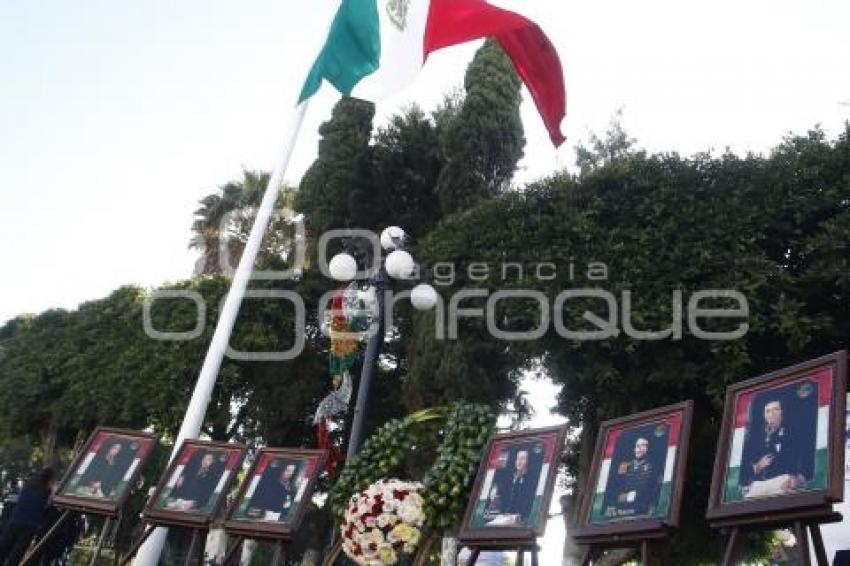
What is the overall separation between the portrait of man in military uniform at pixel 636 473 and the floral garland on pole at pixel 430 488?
1.49 meters

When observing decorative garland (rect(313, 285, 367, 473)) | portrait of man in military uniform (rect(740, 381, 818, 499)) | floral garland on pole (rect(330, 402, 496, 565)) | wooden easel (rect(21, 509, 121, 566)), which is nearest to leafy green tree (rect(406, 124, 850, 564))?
decorative garland (rect(313, 285, 367, 473))

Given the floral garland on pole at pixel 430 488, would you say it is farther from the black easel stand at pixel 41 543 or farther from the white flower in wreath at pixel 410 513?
the black easel stand at pixel 41 543

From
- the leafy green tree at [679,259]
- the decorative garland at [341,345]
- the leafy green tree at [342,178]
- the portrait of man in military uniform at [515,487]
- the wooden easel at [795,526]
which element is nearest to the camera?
the wooden easel at [795,526]

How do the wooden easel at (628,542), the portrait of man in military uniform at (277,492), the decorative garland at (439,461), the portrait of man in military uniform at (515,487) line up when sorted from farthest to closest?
the portrait of man in military uniform at (277,492)
the decorative garland at (439,461)
the portrait of man in military uniform at (515,487)
the wooden easel at (628,542)

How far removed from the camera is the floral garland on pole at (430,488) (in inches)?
214

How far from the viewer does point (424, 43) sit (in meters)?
9.17

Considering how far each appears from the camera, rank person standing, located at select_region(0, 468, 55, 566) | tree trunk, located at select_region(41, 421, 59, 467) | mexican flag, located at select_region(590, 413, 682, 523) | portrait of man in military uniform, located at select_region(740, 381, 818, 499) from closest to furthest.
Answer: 1. portrait of man in military uniform, located at select_region(740, 381, 818, 499)
2. mexican flag, located at select_region(590, 413, 682, 523)
3. person standing, located at select_region(0, 468, 55, 566)
4. tree trunk, located at select_region(41, 421, 59, 467)

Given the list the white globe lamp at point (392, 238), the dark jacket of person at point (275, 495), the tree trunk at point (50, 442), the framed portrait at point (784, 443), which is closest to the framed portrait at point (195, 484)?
the dark jacket of person at point (275, 495)

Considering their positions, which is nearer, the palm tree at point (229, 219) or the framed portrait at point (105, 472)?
the framed portrait at point (105, 472)

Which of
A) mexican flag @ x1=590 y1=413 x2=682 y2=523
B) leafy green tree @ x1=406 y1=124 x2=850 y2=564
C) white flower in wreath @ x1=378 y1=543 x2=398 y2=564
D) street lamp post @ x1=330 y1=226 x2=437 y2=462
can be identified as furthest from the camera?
leafy green tree @ x1=406 y1=124 x2=850 y2=564

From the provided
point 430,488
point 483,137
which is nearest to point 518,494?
point 430,488

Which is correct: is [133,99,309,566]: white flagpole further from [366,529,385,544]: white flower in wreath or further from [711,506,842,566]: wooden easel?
[711,506,842,566]: wooden easel

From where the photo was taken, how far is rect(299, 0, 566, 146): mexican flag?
→ 30.1 feet

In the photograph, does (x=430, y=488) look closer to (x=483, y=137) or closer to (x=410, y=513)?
(x=410, y=513)
